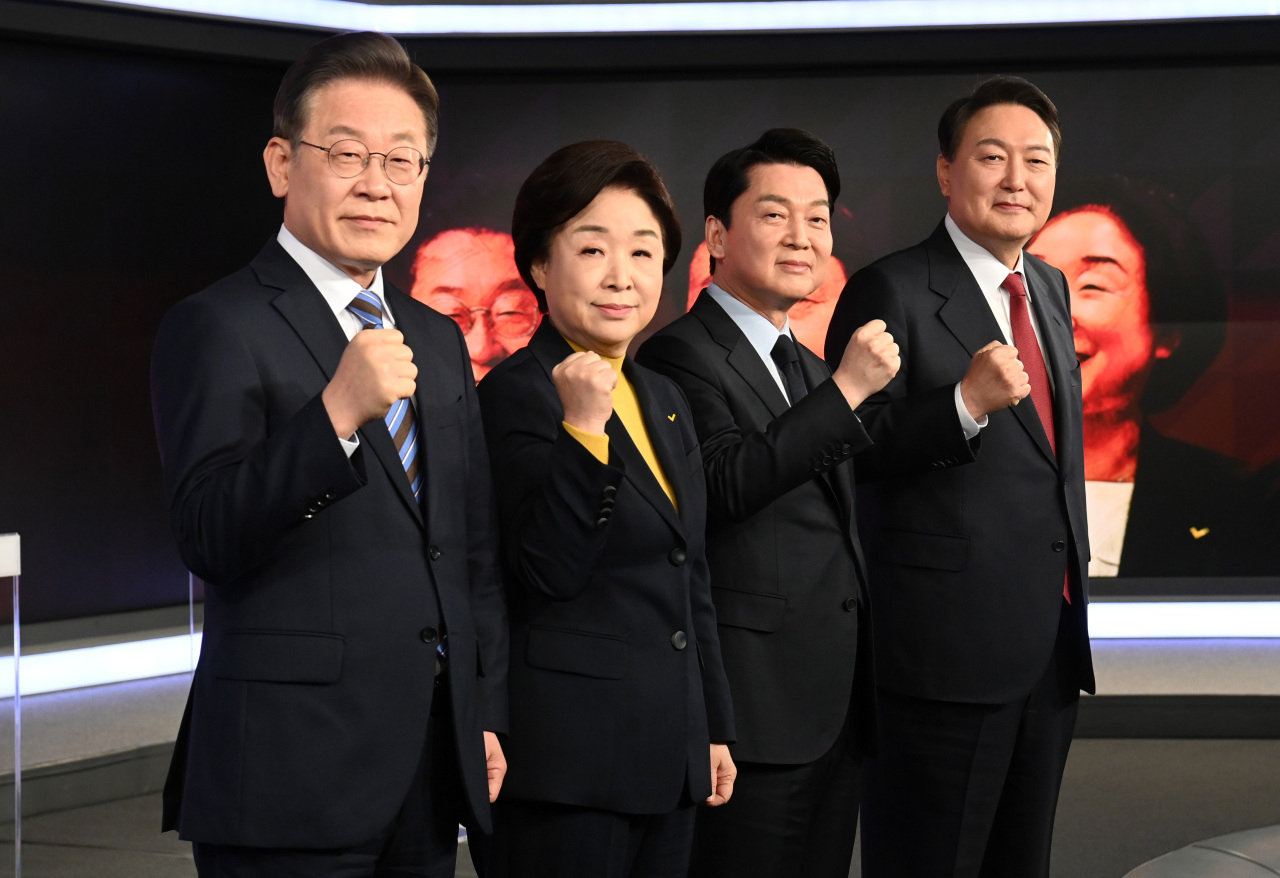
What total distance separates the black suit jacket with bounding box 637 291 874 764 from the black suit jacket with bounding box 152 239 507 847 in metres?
0.56

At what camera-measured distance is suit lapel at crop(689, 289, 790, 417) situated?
6.86ft

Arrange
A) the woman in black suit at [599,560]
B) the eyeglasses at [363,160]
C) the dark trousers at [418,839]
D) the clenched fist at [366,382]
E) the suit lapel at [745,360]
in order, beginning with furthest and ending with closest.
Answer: the suit lapel at [745,360] < the woman in black suit at [599,560] < the eyeglasses at [363,160] < the dark trousers at [418,839] < the clenched fist at [366,382]

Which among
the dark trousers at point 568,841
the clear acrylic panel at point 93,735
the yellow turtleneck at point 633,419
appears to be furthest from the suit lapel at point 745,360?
the clear acrylic panel at point 93,735

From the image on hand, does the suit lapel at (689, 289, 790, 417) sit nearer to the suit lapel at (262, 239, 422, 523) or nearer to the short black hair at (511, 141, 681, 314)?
the short black hair at (511, 141, 681, 314)

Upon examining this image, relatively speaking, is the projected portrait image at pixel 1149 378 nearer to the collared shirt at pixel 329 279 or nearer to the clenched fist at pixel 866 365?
the clenched fist at pixel 866 365

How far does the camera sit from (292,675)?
142cm

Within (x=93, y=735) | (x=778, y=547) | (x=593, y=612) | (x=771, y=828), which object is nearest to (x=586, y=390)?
(x=593, y=612)

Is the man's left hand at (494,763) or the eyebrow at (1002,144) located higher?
the eyebrow at (1002,144)

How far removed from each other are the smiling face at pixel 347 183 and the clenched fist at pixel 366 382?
0.24 metres

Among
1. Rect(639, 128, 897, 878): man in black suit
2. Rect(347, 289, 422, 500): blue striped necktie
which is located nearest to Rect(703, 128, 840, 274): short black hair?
Rect(639, 128, 897, 878): man in black suit

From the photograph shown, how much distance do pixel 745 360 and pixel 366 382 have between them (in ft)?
2.99

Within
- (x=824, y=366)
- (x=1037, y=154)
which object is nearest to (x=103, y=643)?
(x=824, y=366)

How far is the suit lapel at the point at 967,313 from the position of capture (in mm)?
2227

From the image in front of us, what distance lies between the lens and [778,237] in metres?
2.11
